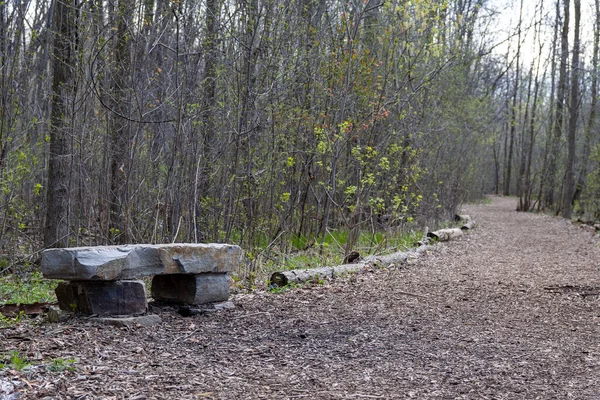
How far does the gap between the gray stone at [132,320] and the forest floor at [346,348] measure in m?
0.08

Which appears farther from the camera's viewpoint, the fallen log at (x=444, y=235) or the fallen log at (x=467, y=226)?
the fallen log at (x=467, y=226)

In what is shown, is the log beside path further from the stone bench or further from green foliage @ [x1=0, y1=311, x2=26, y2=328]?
green foliage @ [x1=0, y1=311, x2=26, y2=328]

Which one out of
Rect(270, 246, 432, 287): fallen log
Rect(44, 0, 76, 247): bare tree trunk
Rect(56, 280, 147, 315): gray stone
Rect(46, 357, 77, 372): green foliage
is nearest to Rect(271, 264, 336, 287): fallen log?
Rect(270, 246, 432, 287): fallen log

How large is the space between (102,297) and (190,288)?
0.89 m

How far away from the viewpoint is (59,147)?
357 inches

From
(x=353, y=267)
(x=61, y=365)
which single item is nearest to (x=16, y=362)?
(x=61, y=365)

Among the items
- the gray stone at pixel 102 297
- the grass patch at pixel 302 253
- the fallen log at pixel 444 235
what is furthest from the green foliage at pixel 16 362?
the fallen log at pixel 444 235

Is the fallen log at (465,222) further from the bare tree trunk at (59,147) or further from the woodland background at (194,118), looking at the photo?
the bare tree trunk at (59,147)

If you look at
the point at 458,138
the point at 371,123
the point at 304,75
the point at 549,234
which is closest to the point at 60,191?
the point at 304,75

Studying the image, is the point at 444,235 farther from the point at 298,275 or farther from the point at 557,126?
the point at 557,126

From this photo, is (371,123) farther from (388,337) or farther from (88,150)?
(388,337)

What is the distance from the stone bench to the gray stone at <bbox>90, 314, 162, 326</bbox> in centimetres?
12

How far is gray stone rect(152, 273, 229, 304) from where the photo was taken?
583 cm

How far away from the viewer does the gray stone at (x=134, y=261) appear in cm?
494
